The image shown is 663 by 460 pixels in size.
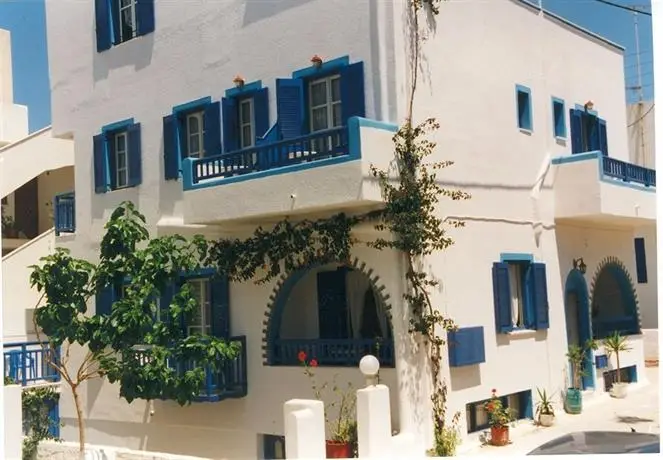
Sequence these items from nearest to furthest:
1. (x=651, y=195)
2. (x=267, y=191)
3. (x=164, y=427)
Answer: (x=267, y=191)
(x=164, y=427)
(x=651, y=195)

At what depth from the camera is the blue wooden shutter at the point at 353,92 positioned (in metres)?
10.7

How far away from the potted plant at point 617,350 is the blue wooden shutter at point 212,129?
675cm

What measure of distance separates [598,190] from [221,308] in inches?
227

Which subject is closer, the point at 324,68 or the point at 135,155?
the point at 324,68

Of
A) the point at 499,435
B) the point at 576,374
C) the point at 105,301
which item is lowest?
the point at 499,435

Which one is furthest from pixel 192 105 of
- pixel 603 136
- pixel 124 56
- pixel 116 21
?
pixel 603 136

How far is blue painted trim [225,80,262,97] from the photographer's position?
11.9m

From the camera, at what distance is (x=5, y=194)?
1487cm

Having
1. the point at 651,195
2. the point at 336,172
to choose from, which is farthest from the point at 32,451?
the point at 651,195

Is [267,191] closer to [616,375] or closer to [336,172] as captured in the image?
[336,172]

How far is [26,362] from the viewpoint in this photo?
1380 cm

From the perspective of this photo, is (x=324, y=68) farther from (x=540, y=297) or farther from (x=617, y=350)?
(x=617, y=350)

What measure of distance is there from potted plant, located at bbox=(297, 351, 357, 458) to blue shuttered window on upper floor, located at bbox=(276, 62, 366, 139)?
2966 millimetres

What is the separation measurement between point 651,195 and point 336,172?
6.17 m
